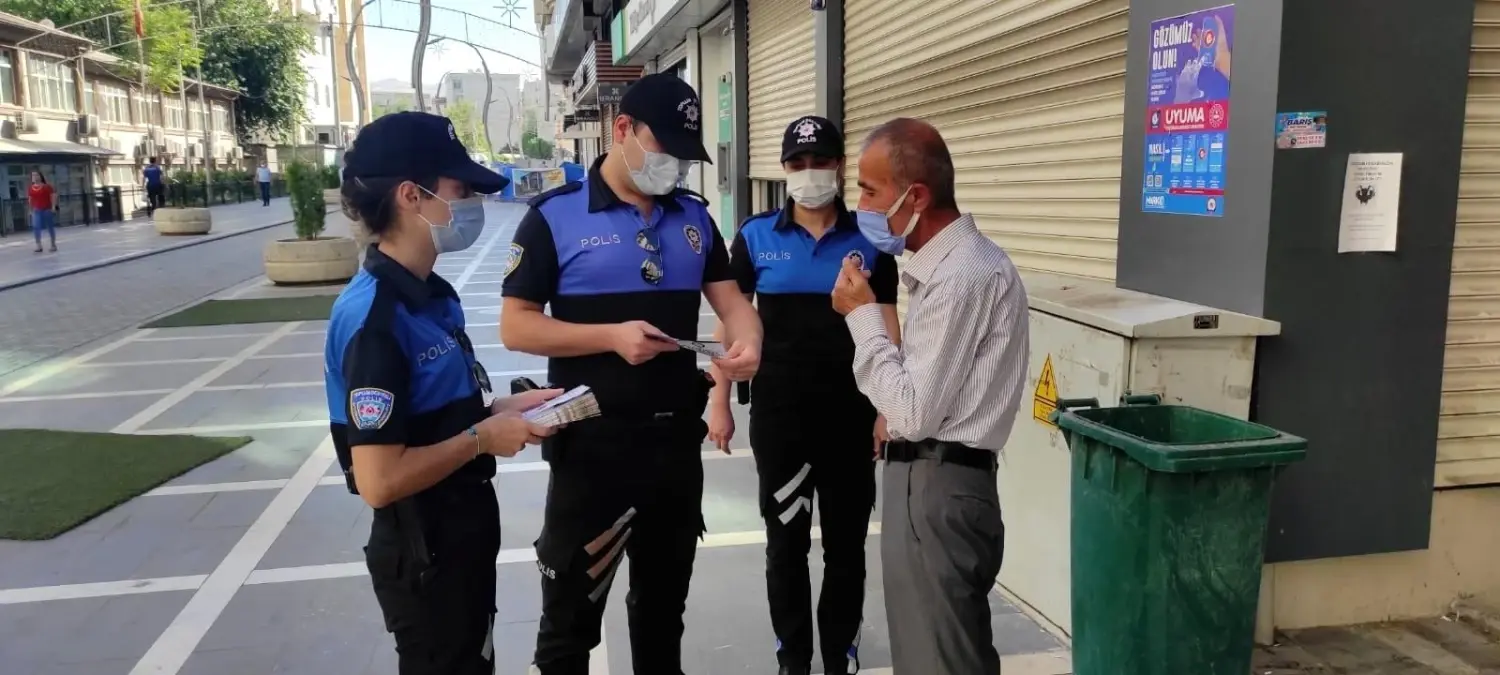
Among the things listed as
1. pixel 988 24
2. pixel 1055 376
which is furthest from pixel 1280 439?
pixel 988 24

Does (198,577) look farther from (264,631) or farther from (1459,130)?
(1459,130)

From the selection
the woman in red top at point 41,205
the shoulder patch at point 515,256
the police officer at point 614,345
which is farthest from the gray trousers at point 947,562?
the woman in red top at point 41,205

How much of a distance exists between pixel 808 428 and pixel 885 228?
97 cm

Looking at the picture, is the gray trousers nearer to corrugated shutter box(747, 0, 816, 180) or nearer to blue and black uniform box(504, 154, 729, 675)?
blue and black uniform box(504, 154, 729, 675)

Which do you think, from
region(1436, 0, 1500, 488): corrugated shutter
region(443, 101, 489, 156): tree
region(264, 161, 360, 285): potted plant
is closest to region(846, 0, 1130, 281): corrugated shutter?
region(1436, 0, 1500, 488): corrugated shutter

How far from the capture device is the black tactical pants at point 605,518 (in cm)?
264

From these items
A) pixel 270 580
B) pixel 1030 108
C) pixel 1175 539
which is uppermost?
pixel 1030 108

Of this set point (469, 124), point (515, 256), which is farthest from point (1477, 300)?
point (469, 124)

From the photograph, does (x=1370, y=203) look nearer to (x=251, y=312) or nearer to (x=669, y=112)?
(x=669, y=112)

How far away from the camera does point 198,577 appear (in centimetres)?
448

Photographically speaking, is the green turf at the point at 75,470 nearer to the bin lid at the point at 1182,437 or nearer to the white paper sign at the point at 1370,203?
the bin lid at the point at 1182,437

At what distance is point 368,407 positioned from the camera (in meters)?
1.98

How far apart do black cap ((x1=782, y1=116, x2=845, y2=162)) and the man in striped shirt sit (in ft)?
2.63

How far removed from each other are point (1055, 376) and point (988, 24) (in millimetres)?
2590
